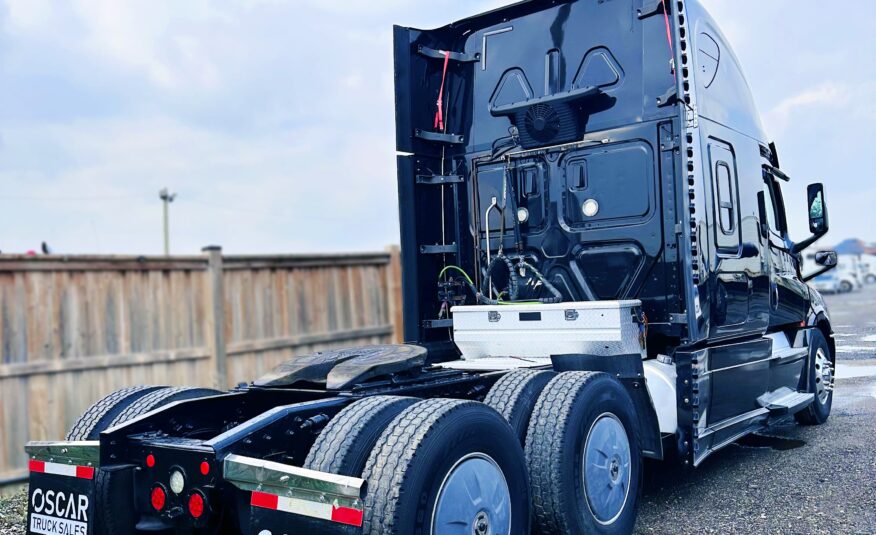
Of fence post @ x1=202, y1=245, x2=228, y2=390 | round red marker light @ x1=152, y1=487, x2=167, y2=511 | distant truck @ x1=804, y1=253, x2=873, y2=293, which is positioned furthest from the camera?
distant truck @ x1=804, y1=253, x2=873, y2=293

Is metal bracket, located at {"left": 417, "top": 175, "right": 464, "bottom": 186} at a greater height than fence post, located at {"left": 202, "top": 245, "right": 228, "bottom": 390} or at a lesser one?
greater

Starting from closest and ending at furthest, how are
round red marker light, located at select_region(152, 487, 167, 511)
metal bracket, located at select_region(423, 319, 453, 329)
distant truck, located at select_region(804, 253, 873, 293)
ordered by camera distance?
round red marker light, located at select_region(152, 487, 167, 511) → metal bracket, located at select_region(423, 319, 453, 329) → distant truck, located at select_region(804, 253, 873, 293)

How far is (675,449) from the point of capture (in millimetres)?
4758

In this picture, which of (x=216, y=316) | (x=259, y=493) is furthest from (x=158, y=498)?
(x=216, y=316)

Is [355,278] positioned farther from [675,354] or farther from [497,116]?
[675,354]

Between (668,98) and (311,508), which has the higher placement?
(668,98)

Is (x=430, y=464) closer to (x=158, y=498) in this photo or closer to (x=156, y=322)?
(x=158, y=498)

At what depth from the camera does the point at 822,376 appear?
6.81 m

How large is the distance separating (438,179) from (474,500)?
3.04m

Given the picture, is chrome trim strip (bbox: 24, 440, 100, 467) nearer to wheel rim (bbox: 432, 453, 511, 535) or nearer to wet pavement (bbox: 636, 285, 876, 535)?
wheel rim (bbox: 432, 453, 511, 535)

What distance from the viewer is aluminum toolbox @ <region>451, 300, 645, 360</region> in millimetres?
4578

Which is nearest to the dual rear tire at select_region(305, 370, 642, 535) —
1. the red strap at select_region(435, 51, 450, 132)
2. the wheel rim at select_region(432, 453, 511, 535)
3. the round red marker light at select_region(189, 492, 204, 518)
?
the wheel rim at select_region(432, 453, 511, 535)

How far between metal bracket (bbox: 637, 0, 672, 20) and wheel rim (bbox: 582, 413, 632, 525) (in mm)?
2565

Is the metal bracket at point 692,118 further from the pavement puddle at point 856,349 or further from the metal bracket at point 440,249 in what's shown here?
the pavement puddle at point 856,349
